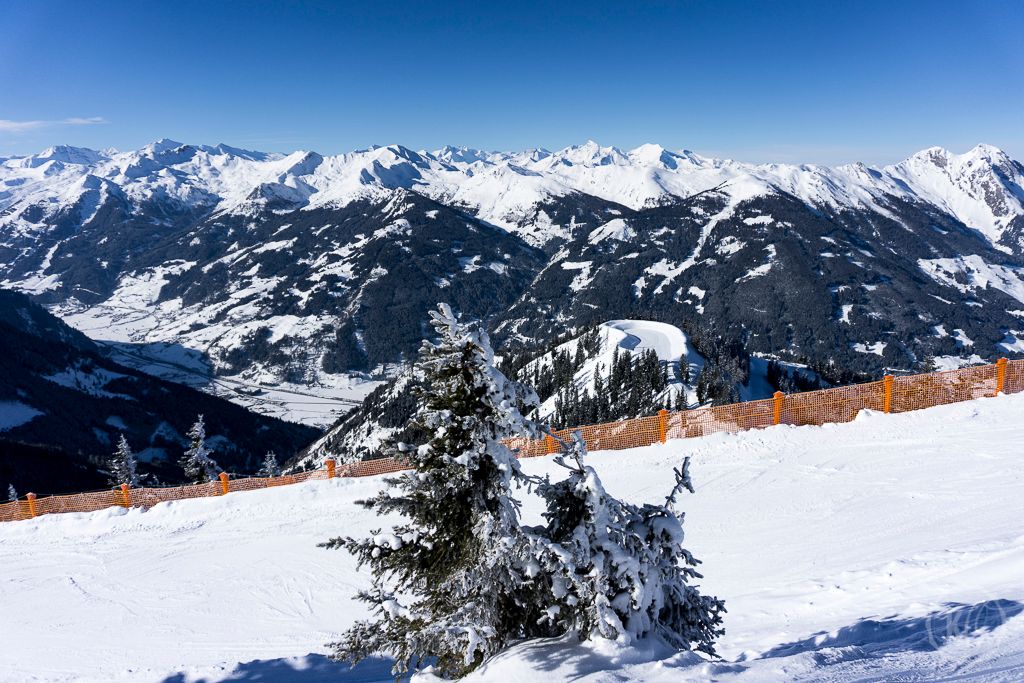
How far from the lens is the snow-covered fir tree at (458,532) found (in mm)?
5879

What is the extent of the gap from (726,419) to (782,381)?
193ft

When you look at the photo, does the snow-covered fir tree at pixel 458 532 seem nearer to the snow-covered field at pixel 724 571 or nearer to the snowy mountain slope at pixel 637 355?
the snow-covered field at pixel 724 571

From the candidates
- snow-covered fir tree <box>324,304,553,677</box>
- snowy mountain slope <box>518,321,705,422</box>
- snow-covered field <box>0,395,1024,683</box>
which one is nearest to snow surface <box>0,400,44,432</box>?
snowy mountain slope <box>518,321,705,422</box>

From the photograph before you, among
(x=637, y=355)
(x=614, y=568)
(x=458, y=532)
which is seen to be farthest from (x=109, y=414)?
(x=614, y=568)

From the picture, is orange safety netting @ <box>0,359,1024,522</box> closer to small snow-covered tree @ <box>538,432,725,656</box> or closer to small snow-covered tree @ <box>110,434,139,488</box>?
small snow-covered tree @ <box>538,432,725,656</box>

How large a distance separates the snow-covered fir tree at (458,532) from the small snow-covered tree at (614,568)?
403 millimetres

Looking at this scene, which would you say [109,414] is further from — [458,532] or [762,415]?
[458,532]

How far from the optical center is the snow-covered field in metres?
5.88

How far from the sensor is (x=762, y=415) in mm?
18031

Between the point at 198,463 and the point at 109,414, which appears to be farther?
the point at 109,414

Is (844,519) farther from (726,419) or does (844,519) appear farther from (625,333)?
(625,333)

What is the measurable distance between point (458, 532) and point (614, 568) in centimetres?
182

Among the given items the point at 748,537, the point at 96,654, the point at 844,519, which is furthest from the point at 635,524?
the point at 96,654

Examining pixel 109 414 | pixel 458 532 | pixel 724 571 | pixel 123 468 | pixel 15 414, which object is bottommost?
pixel 724 571
